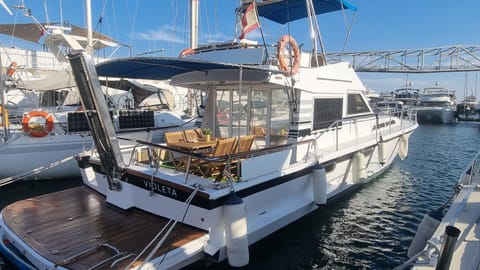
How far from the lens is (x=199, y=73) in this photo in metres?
7.68

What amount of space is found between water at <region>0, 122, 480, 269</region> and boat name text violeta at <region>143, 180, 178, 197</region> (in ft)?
3.78

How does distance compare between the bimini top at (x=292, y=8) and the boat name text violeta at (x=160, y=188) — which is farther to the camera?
the bimini top at (x=292, y=8)

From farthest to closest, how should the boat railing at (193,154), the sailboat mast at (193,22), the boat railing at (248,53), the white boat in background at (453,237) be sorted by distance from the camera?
1. the sailboat mast at (193,22)
2. the boat railing at (248,53)
3. the boat railing at (193,154)
4. the white boat in background at (453,237)

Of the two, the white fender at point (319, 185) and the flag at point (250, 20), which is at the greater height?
the flag at point (250, 20)

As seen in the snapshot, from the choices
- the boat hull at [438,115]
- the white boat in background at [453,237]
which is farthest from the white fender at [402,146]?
the boat hull at [438,115]

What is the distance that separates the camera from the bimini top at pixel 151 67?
5422 millimetres

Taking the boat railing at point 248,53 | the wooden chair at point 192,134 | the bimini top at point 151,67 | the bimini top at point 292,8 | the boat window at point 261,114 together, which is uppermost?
the bimini top at point 292,8

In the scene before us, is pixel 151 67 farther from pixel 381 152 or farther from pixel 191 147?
pixel 381 152

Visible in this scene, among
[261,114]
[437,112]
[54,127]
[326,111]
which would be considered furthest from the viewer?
[437,112]

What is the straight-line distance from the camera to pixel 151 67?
265 inches

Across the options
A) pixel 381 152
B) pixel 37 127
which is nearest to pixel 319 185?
pixel 381 152

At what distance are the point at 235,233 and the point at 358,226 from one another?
3573 mm

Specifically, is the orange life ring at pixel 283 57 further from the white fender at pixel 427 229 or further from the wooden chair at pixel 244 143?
the white fender at pixel 427 229

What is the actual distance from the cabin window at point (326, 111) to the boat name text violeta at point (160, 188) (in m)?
4.05
